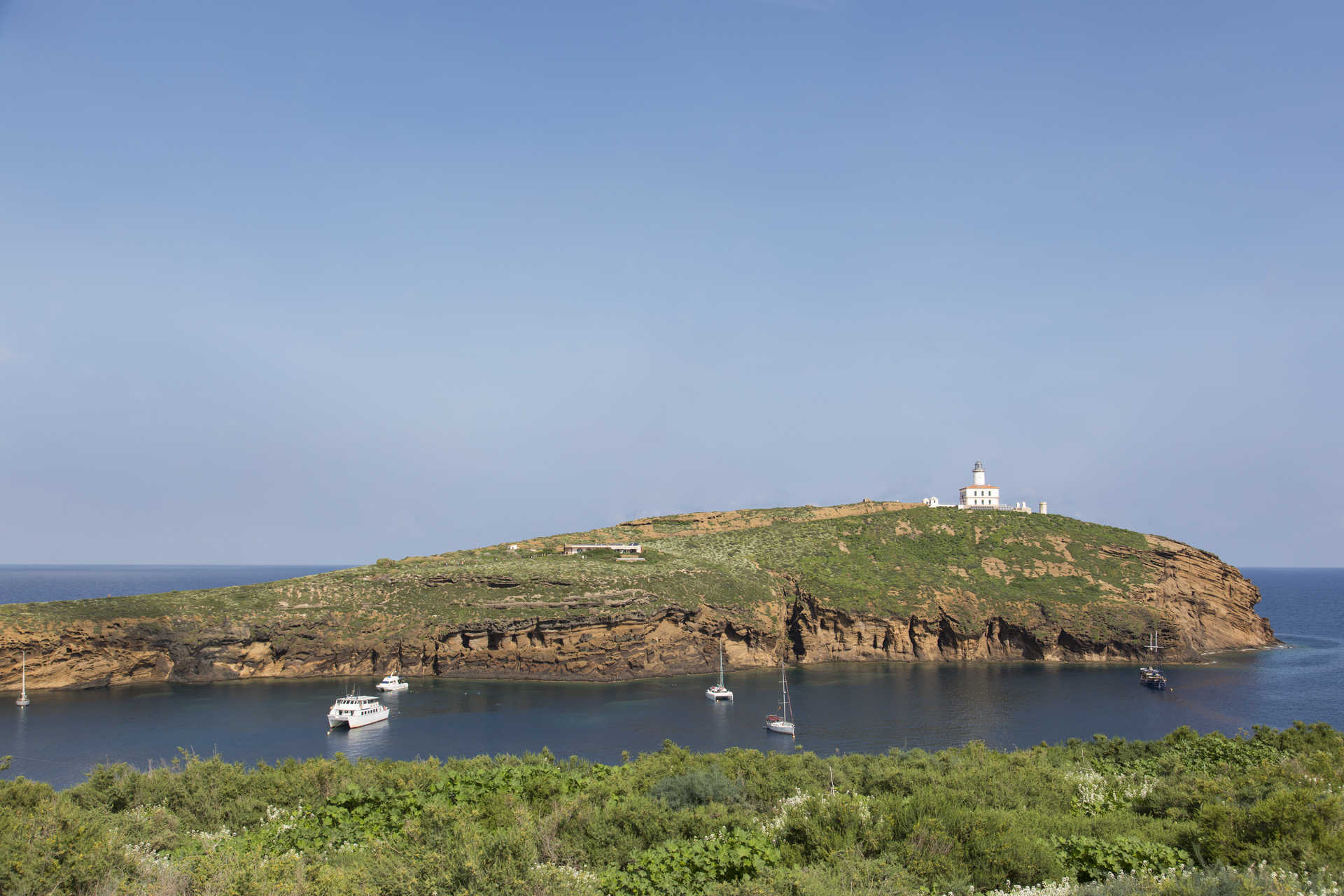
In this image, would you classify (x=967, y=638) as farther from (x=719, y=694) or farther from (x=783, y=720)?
(x=783, y=720)


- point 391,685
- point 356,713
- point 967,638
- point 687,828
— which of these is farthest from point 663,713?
point 687,828

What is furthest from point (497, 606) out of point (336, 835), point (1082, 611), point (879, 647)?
point (1082, 611)

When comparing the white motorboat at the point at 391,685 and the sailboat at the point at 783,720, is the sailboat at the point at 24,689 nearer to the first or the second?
the white motorboat at the point at 391,685

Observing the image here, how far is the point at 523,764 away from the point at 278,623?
5857cm

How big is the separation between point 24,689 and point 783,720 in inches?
2428

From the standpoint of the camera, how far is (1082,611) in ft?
267

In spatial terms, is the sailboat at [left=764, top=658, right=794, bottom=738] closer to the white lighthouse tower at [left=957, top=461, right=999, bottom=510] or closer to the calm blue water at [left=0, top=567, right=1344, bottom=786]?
the calm blue water at [left=0, top=567, right=1344, bottom=786]

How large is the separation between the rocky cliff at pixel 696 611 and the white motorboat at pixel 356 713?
1694cm

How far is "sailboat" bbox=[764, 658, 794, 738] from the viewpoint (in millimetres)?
49719

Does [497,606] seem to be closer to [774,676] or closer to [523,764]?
[774,676]

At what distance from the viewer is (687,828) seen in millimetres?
15477

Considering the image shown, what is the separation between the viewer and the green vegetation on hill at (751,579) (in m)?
72.4

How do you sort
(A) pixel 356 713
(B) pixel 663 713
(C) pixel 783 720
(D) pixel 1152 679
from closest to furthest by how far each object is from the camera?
(A) pixel 356 713 → (C) pixel 783 720 → (B) pixel 663 713 → (D) pixel 1152 679

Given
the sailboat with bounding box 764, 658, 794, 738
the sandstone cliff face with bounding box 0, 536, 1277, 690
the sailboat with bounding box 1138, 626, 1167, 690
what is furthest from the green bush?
the sailboat with bounding box 1138, 626, 1167, 690
